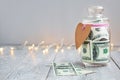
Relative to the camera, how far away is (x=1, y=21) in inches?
62.3

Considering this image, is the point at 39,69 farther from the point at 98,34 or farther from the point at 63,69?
the point at 98,34

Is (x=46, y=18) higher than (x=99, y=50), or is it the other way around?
(x=46, y=18)

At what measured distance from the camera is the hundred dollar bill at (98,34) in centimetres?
82

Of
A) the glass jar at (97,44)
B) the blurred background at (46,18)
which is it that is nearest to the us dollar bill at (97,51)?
the glass jar at (97,44)

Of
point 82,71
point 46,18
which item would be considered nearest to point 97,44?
point 82,71

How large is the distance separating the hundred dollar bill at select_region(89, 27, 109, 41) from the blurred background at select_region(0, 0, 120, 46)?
72 cm

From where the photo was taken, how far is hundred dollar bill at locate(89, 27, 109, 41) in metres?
0.82

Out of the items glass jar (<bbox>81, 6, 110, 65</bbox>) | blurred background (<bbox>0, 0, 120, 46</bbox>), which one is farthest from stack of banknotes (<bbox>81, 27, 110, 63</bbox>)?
blurred background (<bbox>0, 0, 120, 46</bbox>)

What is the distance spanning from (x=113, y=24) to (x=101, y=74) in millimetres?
834

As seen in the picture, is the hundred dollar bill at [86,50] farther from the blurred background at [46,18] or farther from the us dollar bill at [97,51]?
the blurred background at [46,18]

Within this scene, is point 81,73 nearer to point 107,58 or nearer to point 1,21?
point 107,58

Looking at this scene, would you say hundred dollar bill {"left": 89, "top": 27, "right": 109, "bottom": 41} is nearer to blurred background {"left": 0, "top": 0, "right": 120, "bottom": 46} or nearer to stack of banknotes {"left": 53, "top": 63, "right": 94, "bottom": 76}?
stack of banknotes {"left": 53, "top": 63, "right": 94, "bottom": 76}

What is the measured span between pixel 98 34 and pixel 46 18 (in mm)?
771

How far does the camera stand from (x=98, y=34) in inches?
32.4
